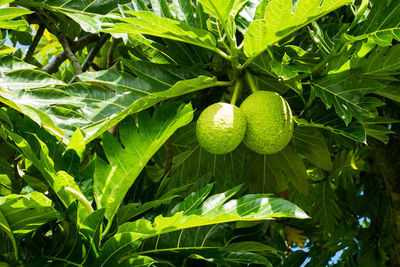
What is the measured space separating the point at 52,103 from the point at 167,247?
459 millimetres

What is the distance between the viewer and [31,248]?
1138 millimetres

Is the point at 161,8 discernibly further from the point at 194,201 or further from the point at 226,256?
the point at 226,256

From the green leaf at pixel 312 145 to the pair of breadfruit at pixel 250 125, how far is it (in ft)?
1.15

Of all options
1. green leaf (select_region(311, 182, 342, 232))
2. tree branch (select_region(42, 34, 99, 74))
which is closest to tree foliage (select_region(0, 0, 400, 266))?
tree branch (select_region(42, 34, 99, 74))

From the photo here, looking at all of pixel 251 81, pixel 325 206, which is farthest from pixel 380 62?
pixel 325 206

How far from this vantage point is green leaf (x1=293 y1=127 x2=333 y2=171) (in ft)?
5.24

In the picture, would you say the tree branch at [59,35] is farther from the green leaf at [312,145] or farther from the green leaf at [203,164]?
the green leaf at [312,145]

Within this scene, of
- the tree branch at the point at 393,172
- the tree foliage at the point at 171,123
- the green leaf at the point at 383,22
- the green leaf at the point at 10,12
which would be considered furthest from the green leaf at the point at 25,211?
the tree branch at the point at 393,172

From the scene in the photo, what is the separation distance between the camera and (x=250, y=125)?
1244 mm

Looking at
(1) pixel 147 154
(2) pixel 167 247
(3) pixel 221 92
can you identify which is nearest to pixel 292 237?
(3) pixel 221 92

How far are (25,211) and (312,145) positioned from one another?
94cm

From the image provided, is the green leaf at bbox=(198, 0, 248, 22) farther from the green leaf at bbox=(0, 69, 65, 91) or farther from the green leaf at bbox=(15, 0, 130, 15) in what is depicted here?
the green leaf at bbox=(15, 0, 130, 15)

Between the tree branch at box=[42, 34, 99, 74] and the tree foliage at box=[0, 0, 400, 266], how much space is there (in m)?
0.11

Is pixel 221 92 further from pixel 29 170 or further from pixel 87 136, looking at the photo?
pixel 29 170
